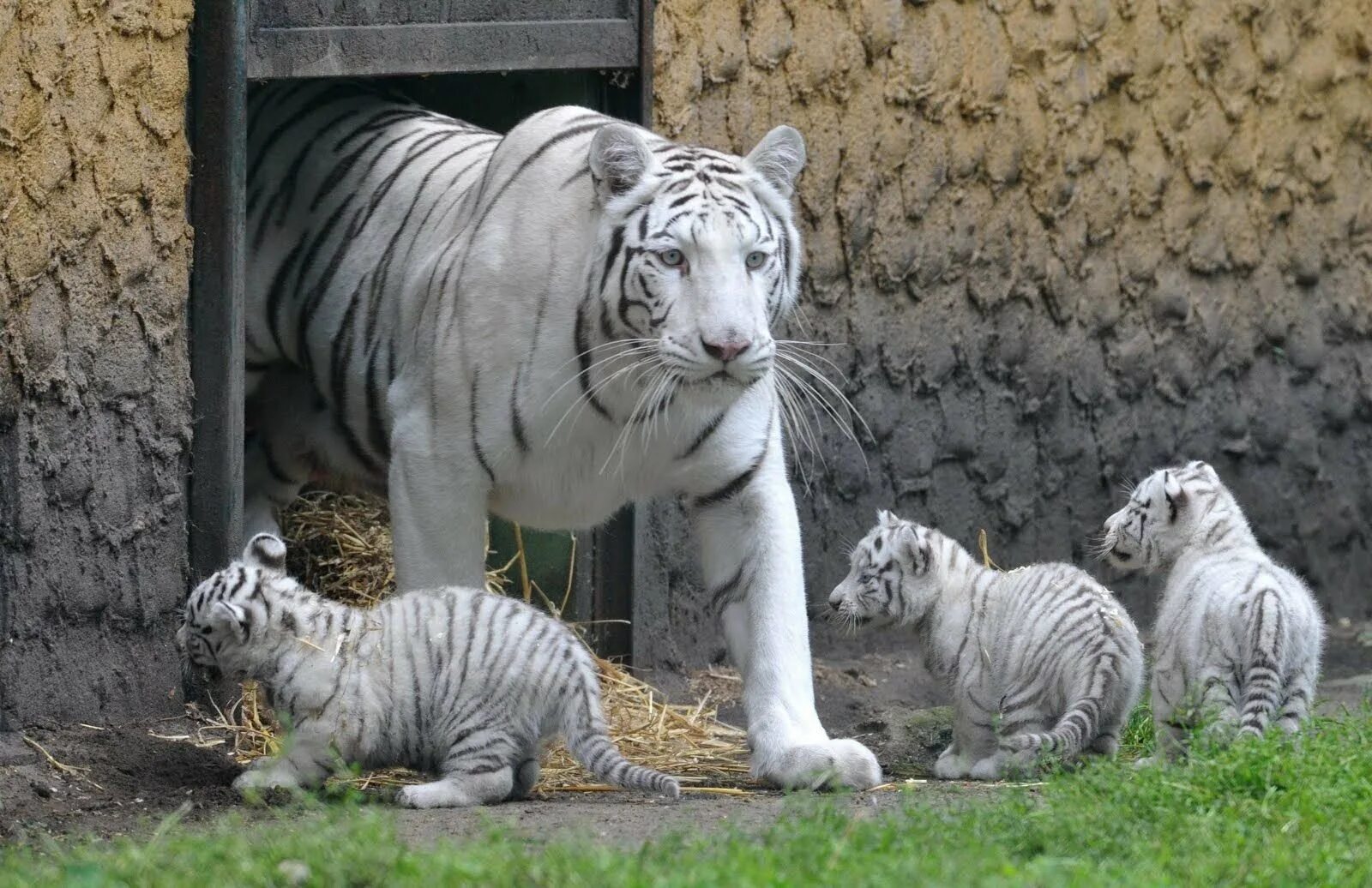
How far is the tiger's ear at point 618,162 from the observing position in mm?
4742

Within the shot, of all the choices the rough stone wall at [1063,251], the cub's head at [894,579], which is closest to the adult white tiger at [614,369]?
the cub's head at [894,579]

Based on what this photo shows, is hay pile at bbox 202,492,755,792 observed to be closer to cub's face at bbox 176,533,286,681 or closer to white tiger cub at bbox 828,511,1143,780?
cub's face at bbox 176,533,286,681

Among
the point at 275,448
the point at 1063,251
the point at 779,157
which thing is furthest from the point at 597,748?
the point at 1063,251

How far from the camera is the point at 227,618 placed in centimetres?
440

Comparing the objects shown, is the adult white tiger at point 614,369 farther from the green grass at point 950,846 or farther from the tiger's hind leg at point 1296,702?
the tiger's hind leg at point 1296,702

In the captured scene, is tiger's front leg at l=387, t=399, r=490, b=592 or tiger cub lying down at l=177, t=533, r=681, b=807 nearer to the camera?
tiger cub lying down at l=177, t=533, r=681, b=807

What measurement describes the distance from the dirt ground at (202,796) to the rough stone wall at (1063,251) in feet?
4.35

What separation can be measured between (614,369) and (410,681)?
0.90m

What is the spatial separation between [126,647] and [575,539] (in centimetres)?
166

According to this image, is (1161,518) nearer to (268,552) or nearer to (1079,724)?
(1079,724)

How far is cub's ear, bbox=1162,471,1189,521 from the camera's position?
4.89 m

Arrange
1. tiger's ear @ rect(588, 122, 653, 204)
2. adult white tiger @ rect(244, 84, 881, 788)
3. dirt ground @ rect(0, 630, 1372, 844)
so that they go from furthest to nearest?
tiger's ear @ rect(588, 122, 653, 204) → adult white tiger @ rect(244, 84, 881, 788) → dirt ground @ rect(0, 630, 1372, 844)

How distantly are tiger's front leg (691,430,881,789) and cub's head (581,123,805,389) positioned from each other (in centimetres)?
47

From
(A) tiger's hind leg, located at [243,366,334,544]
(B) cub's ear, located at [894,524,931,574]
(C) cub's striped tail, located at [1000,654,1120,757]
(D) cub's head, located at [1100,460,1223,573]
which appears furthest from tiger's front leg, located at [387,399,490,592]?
(D) cub's head, located at [1100,460,1223,573]
